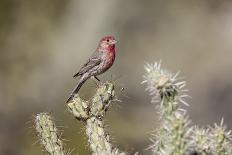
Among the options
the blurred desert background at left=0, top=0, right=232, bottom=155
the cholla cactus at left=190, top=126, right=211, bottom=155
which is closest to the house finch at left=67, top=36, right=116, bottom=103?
A: the cholla cactus at left=190, top=126, right=211, bottom=155

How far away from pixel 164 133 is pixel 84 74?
4894 mm

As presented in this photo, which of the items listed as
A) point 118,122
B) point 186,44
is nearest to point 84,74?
point 118,122

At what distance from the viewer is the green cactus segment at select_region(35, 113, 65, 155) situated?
283 inches

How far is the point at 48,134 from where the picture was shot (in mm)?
7250

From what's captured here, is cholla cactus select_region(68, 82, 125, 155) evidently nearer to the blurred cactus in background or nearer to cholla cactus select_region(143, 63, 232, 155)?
the blurred cactus in background

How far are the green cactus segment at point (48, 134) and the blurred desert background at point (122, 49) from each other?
14684mm

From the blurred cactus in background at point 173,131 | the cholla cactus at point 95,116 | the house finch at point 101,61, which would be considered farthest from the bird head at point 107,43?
the blurred cactus in background at point 173,131

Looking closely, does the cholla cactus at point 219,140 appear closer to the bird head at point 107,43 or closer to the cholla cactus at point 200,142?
the cholla cactus at point 200,142

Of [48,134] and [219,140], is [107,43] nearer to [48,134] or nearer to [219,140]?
[48,134]

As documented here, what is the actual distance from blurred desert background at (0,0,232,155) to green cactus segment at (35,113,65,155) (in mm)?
14684

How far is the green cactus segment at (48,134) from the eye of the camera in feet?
23.6

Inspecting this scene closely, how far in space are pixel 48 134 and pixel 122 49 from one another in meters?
20.7

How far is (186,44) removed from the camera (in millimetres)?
29516

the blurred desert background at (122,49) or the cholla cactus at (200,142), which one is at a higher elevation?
the blurred desert background at (122,49)
